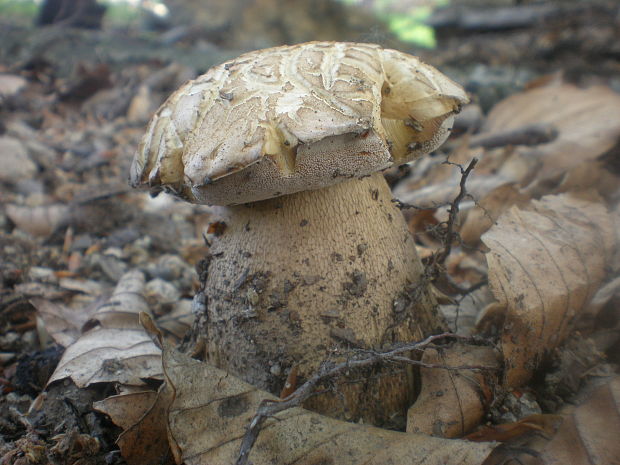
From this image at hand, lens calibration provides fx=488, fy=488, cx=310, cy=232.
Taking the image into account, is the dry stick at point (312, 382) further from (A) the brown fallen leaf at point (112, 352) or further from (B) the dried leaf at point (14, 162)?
(B) the dried leaf at point (14, 162)

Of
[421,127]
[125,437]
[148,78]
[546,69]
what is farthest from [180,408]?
[148,78]

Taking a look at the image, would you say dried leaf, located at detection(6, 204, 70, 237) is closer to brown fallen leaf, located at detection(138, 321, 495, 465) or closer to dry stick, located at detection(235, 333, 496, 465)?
brown fallen leaf, located at detection(138, 321, 495, 465)

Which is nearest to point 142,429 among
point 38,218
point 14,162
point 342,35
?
point 38,218

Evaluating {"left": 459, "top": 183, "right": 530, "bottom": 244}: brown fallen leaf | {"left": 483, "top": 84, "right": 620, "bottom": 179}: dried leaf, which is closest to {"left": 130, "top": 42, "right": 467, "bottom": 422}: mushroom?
{"left": 459, "top": 183, "right": 530, "bottom": 244}: brown fallen leaf

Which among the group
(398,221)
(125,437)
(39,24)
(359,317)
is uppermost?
(398,221)

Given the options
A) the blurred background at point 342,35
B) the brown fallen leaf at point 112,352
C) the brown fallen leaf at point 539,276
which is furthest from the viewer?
the blurred background at point 342,35

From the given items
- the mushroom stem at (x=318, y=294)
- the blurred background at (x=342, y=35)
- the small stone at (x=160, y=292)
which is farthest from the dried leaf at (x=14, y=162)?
the mushroom stem at (x=318, y=294)

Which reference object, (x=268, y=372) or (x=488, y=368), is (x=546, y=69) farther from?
(x=268, y=372)
